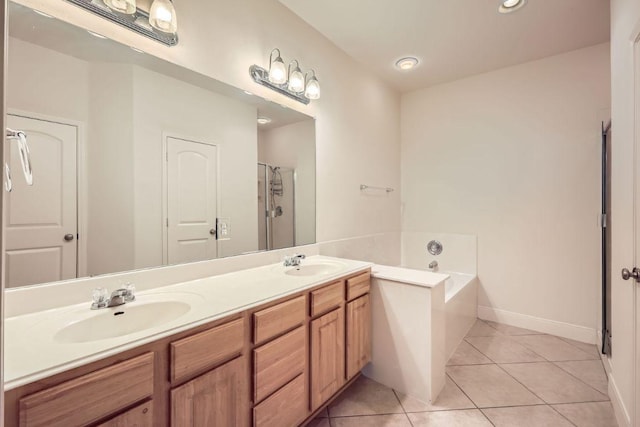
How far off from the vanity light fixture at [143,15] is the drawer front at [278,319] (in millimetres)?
1419

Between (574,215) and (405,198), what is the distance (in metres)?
1.60

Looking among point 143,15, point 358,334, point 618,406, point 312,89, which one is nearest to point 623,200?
point 618,406

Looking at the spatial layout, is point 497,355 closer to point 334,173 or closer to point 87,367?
point 334,173

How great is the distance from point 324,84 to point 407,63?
99 cm

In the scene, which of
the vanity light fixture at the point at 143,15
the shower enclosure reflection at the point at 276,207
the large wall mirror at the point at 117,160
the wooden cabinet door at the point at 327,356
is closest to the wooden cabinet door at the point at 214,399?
the wooden cabinet door at the point at 327,356

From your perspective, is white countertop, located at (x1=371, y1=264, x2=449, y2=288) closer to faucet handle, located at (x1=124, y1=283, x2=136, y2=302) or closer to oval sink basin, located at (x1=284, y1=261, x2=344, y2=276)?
oval sink basin, located at (x1=284, y1=261, x2=344, y2=276)

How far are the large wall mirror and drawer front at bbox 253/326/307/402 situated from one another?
669 mm

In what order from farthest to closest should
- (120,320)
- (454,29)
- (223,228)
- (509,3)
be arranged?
1. (454,29)
2. (509,3)
3. (223,228)
4. (120,320)

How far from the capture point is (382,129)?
10.4ft

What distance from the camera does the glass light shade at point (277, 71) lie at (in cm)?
186

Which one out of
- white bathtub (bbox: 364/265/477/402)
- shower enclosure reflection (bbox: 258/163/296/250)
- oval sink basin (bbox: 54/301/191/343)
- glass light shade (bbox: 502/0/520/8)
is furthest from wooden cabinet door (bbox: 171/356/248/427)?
glass light shade (bbox: 502/0/520/8)

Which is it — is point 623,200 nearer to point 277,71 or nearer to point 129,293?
point 277,71

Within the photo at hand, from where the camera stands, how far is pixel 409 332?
179 centimetres

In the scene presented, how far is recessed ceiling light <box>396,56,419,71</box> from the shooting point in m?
2.69
